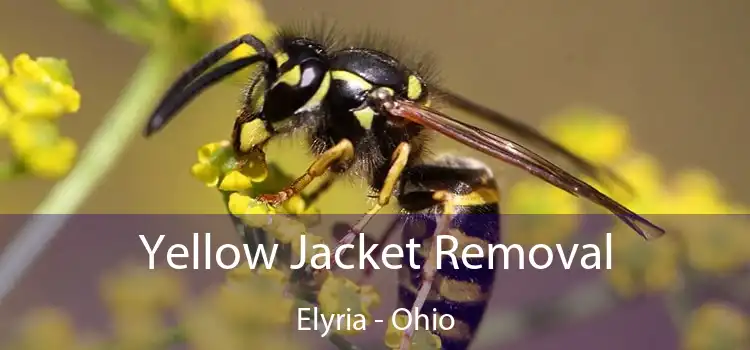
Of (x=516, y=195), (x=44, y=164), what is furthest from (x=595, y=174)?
(x=44, y=164)

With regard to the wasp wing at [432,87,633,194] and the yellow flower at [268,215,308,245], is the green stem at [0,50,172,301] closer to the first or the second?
the yellow flower at [268,215,308,245]

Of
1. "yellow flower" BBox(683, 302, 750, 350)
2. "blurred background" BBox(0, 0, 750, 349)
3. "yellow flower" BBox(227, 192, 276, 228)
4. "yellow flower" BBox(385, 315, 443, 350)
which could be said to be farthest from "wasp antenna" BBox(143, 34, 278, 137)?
"blurred background" BBox(0, 0, 750, 349)

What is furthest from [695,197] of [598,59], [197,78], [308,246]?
[598,59]

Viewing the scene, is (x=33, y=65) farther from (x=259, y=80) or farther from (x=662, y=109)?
(x=662, y=109)

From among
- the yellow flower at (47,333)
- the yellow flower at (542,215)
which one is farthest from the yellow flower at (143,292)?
the yellow flower at (542,215)

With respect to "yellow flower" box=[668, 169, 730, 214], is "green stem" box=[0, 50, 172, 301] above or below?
below

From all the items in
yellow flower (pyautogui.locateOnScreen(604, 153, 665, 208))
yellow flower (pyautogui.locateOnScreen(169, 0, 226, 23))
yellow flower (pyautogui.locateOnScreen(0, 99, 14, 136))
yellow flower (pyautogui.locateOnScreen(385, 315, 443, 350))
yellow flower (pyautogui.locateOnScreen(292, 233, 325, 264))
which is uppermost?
yellow flower (pyautogui.locateOnScreen(604, 153, 665, 208))

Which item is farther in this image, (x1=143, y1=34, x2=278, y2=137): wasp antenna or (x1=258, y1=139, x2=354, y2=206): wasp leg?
(x1=258, y1=139, x2=354, y2=206): wasp leg
